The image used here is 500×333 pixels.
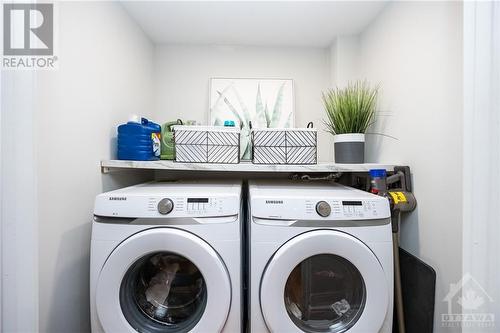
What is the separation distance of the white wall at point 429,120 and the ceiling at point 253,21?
11.1 inches

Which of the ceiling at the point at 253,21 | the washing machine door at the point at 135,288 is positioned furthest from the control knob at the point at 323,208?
the ceiling at the point at 253,21

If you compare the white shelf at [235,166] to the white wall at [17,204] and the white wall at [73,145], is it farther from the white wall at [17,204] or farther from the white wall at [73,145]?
the white wall at [17,204]

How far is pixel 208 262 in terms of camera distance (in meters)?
0.86

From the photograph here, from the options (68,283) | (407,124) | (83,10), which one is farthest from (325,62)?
(68,283)

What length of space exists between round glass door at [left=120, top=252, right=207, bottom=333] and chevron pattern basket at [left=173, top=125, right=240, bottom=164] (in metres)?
0.52

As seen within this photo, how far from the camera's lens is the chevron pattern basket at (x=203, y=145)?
4.00 feet

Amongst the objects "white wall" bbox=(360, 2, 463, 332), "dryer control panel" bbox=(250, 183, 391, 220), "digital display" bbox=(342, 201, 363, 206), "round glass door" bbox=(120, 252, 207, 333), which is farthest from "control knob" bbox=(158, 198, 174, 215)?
"white wall" bbox=(360, 2, 463, 332)

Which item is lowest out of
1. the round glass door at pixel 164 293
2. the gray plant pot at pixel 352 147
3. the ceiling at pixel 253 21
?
the round glass door at pixel 164 293

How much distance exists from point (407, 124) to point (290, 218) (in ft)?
2.89

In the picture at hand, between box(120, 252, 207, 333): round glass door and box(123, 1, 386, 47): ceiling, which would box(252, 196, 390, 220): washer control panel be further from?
box(123, 1, 386, 47): ceiling

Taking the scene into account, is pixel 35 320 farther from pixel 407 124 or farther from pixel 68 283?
pixel 407 124

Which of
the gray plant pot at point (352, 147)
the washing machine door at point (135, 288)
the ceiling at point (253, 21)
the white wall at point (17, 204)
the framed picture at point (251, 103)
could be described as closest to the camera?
the white wall at point (17, 204)

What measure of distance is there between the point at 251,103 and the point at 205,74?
0.48m

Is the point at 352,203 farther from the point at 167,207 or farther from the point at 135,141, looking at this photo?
the point at 135,141
